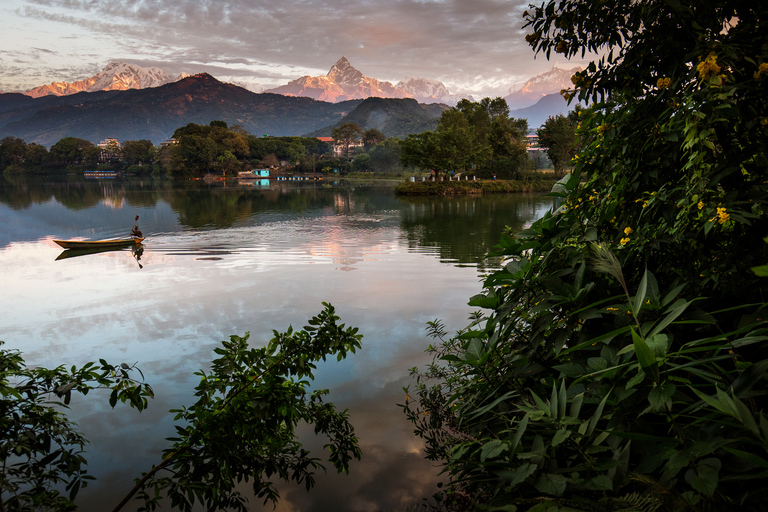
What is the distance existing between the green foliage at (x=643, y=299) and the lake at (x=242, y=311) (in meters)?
2.24

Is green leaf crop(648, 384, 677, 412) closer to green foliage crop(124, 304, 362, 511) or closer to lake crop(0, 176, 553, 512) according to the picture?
green foliage crop(124, 304, 362, 511)

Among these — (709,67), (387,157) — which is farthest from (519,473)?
(387,157)

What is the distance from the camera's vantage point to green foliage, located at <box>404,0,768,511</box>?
1049 millimetres

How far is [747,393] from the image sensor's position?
3.24ft

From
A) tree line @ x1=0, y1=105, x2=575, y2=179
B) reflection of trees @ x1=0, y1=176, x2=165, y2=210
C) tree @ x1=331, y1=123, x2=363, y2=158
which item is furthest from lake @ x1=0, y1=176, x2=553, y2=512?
tree @ x1=331, y1=123, x2=363, y2=158

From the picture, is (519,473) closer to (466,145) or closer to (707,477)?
(707,477)

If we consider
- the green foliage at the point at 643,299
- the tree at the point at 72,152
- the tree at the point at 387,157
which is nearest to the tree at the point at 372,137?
the tree at the point at 387,157

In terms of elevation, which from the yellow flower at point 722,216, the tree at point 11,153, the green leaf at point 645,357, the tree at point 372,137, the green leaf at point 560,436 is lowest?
the green leaf at point 560,436

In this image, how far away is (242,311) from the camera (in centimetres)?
856

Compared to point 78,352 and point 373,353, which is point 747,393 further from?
point 78,352

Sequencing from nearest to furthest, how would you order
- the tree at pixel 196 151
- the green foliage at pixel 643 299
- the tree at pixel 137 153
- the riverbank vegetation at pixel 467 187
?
the green foliage at pixel 643 299 < the riverbank vegetation at pixel 467 187 < the tree at pixel 196 151 < the tree at pixel 137 153

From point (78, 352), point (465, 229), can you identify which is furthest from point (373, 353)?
point (465, 229)

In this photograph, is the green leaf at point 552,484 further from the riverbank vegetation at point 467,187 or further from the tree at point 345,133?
the tree at point 345,133

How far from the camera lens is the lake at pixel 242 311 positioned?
4.09m
